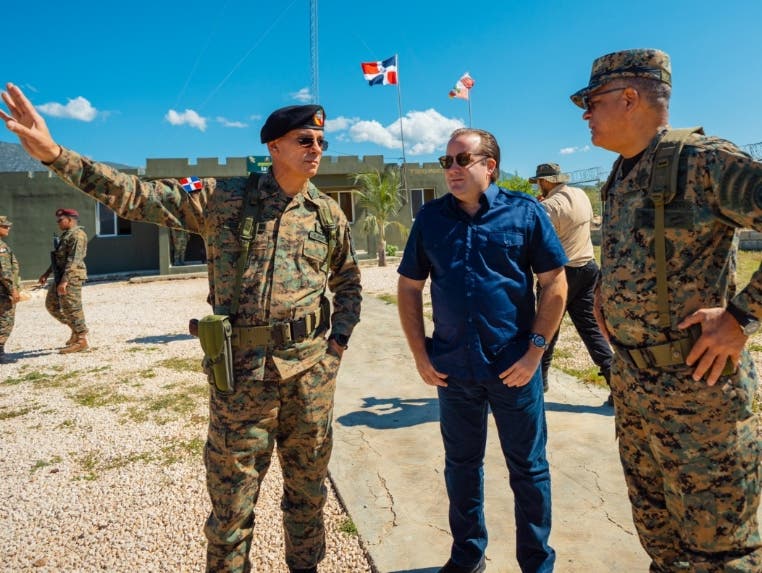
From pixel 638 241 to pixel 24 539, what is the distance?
3.61 meters

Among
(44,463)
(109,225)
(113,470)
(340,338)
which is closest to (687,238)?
(340,338)

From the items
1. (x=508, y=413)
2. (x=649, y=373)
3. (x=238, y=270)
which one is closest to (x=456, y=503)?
(x=508, y=413)

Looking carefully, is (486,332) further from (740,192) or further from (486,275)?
(740,192)

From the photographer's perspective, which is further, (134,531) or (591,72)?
(134,531)

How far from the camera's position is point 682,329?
5.54ft

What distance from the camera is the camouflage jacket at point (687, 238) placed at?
154 cm

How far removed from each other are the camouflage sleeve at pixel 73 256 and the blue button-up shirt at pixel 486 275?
712 cm

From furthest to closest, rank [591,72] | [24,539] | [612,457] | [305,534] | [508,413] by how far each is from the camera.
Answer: [612,457] → [24,539] → [305,534] → [508,413] → [591,72]

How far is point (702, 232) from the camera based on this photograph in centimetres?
164

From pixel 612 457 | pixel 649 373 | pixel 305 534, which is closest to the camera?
pixel 649 373

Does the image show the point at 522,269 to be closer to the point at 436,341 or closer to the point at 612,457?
the point at 436,341

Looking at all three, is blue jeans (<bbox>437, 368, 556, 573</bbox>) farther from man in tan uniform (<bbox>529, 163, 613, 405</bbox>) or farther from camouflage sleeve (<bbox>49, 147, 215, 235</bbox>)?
man in tan uniform (<bbox>529, 163, 613, 405</bbox>)

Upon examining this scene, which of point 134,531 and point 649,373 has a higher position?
point 649,373

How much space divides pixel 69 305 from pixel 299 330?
691 centimetres
